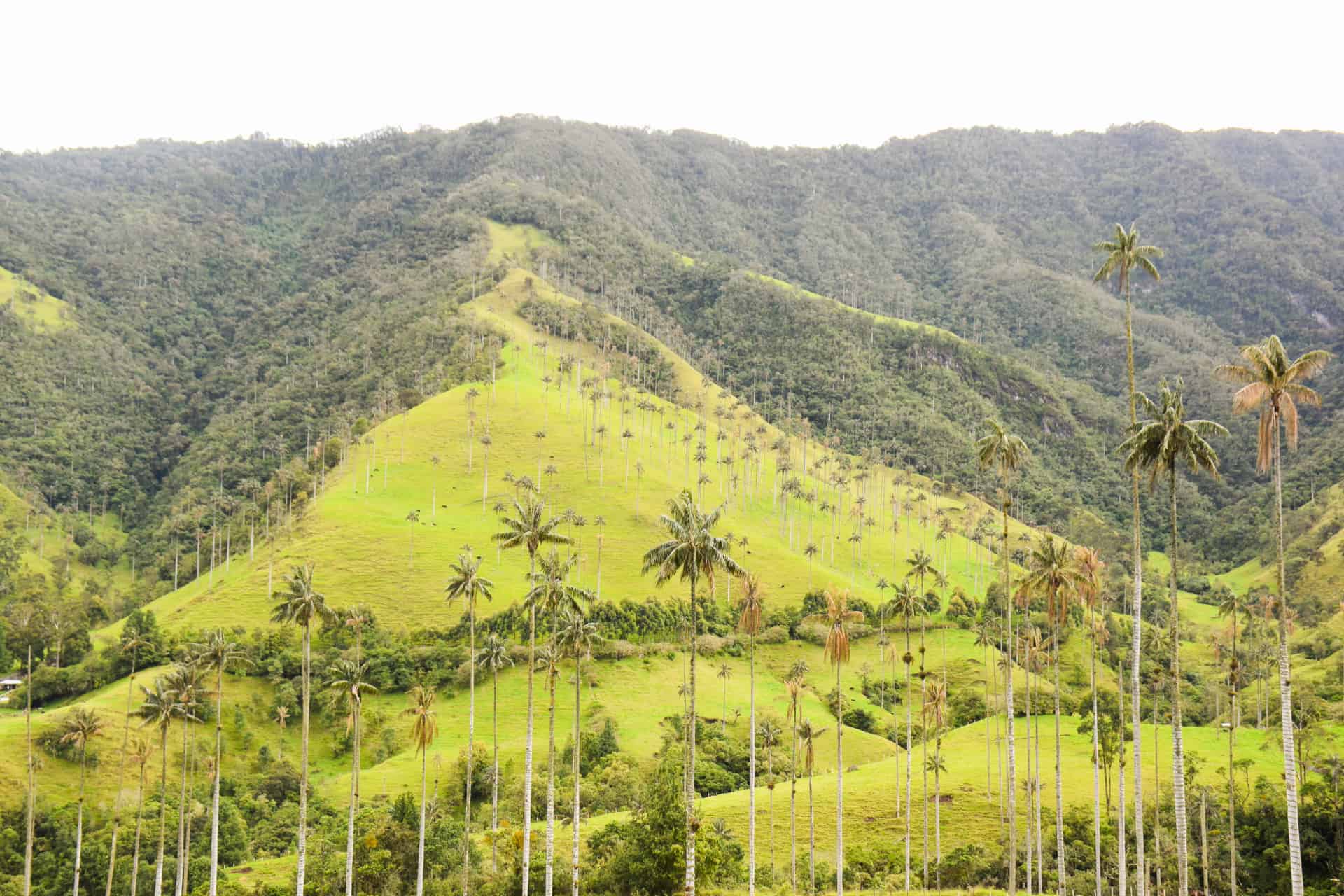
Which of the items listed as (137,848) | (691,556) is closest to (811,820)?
(691,556)

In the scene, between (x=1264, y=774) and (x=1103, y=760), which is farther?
(x=1264, y=774)

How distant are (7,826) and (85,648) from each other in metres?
49.7

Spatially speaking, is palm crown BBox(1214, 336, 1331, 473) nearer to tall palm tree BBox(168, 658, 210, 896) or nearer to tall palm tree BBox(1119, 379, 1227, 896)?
tall palm tree BBox(1119, 379, 1227, 896)

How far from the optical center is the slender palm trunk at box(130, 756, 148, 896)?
222 ft

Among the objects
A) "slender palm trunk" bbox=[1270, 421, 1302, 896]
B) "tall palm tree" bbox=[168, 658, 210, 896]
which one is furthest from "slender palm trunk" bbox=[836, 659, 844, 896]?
"tall palm tree" bbox=[168, 658, 210, 896]

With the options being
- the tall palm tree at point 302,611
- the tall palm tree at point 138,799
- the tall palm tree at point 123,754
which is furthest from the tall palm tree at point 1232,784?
the tall palm tree at point 123,754

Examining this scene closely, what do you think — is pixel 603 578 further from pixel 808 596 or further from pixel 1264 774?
pixel 1264 774

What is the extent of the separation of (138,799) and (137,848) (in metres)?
22.4

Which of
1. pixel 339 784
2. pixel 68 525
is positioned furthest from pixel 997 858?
pixel 68 525

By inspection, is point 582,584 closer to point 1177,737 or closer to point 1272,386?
point 1177,737

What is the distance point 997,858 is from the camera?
237ft

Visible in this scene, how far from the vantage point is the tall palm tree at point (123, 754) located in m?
72.6

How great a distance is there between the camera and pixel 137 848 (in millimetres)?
68250

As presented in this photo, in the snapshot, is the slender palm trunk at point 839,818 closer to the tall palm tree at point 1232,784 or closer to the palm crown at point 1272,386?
the tall palm tree at point 1232,784
